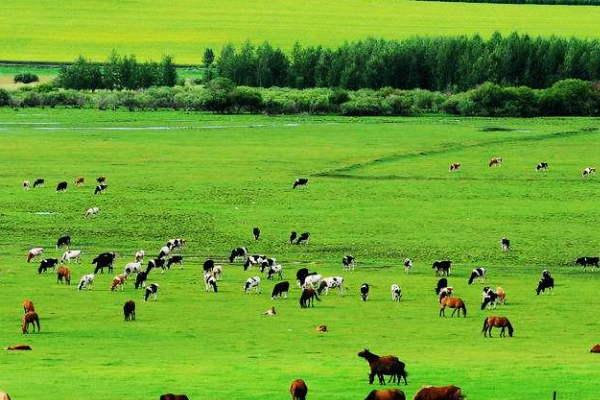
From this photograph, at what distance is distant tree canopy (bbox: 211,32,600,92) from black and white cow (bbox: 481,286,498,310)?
106952 mm

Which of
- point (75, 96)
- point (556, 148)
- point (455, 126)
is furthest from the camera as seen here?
point (75, 96)

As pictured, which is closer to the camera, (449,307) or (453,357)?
(453,357)

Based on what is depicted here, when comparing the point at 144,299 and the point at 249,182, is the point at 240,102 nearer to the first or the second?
the point at 249,182

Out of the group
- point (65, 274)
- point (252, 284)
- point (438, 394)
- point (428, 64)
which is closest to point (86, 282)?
point (65, 274)

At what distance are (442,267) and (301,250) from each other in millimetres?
7497

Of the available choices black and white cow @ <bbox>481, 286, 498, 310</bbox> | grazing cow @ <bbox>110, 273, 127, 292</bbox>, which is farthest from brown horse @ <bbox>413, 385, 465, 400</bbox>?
grazing cow @ <bbox>110, 273, 127, 292</bbox>

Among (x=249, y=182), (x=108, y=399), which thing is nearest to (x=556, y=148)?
(x=249, y=182)

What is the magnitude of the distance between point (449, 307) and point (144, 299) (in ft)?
28.8

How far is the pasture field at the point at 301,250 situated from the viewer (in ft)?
101

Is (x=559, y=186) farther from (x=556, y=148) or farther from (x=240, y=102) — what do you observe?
(x=240, y=102)

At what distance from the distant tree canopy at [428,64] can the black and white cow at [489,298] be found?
106952 millimetres

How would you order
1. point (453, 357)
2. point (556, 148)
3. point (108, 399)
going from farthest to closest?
point (556, 148) → point (453, 357) → point (108, 399)

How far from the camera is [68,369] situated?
30.8 meters

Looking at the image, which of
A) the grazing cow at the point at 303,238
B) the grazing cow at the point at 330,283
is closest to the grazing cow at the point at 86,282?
the grazing cow at the point at 330,283
